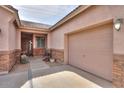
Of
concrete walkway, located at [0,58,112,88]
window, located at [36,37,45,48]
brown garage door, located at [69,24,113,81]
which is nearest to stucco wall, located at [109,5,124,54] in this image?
brown garage door, located at [69,24,113,81]

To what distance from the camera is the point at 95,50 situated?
15.0 feet

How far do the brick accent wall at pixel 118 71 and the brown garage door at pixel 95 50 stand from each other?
504mm

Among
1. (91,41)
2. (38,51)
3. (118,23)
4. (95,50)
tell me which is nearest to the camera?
(118,23)

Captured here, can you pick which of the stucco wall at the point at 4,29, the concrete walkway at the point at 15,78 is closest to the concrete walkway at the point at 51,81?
the concrete walkway at the point at 15,78

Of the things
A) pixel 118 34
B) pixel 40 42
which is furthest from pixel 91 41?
pixel 40 42

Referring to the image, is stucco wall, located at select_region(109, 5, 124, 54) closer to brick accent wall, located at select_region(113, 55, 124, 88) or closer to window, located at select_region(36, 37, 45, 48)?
brick accent wall, located at select_region(113, 55, 124, 88)

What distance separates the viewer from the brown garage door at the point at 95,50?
12.7 ft

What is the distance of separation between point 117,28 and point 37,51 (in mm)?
9617

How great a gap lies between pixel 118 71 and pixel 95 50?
161cm

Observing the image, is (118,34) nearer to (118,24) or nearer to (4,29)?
(118,24)

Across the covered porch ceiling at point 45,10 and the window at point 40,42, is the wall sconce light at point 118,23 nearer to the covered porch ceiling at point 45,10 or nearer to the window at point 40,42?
the covered porch ceiling at point 45,10
